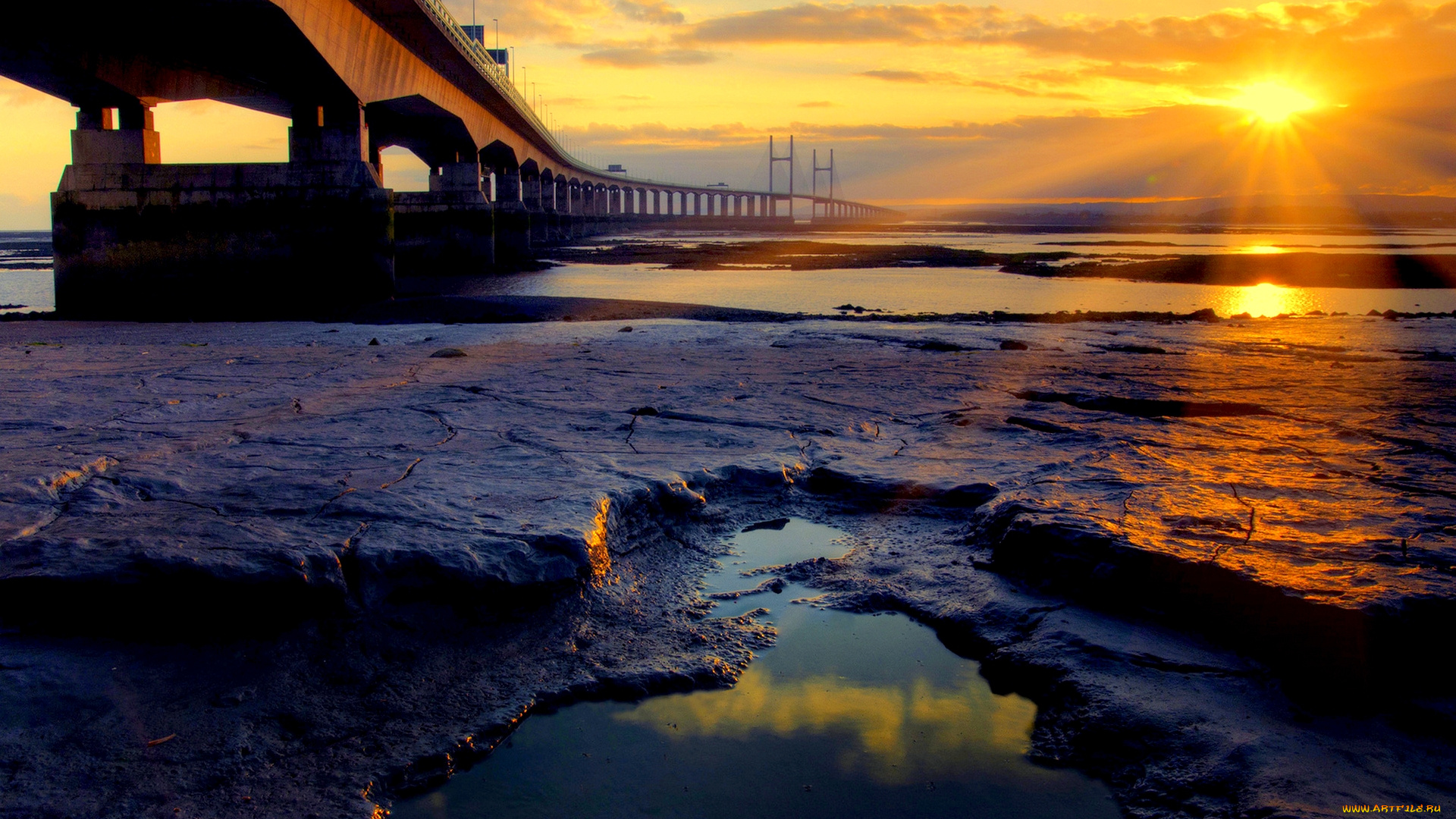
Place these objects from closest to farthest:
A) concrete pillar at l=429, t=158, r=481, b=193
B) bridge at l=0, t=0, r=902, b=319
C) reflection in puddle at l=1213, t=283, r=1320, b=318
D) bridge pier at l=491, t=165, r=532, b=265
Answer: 1. bridge at l=0, t=0, r=902, b=319
2. reflection in puddle at l=1213, t=283, r=1320, b=318
3. bridge pier at l=491, t=165, r=532, b=265
4. concrete pillar at l=429, t=158, r=481, b=193

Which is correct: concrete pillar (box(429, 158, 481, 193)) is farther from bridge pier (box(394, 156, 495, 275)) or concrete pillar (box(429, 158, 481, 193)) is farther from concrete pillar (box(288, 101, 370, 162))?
concrete pillar (box(288, 101, 370, 162))

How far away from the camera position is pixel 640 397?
5.18 meters

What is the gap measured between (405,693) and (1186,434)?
145 inches

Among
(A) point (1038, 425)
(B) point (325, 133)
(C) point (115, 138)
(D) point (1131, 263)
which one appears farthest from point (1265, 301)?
(C) point (115, 138)

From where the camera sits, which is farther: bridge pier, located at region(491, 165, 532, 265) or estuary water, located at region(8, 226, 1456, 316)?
bridge pier, located at region(491, 165, 532, 265)

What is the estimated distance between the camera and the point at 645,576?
9.70 feet

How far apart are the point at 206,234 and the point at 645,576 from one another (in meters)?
14.4

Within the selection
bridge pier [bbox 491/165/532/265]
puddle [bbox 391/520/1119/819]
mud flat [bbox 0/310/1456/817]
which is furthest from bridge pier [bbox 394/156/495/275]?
puddle [bbox 391/520/1119/819]

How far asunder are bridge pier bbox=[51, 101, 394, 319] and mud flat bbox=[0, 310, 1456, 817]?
34.5ft

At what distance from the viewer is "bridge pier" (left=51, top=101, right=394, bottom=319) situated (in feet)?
47.0

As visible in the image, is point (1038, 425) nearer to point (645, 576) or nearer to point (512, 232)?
point (645, 576)

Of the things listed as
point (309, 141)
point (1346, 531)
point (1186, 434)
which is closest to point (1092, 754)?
point (1346, 531)

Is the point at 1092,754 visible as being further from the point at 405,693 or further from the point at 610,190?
the point at 610,190

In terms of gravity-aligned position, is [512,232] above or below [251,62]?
below
